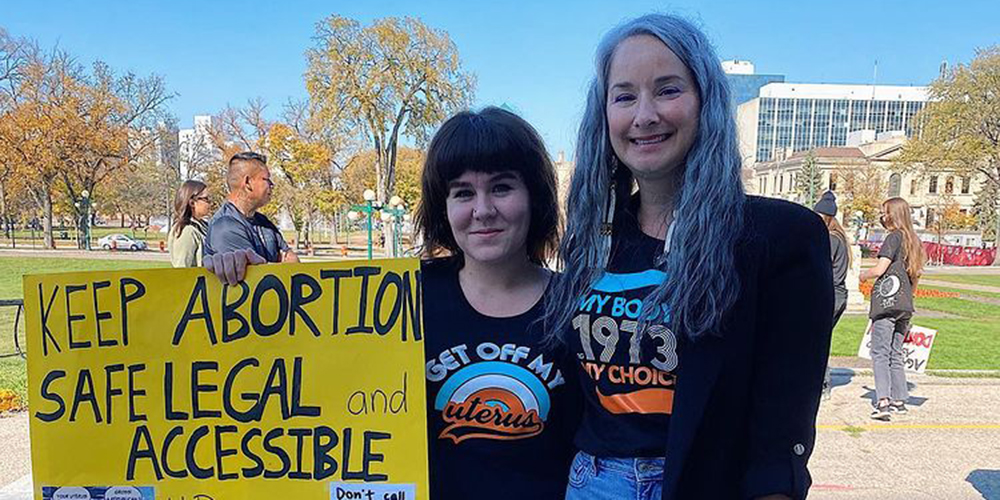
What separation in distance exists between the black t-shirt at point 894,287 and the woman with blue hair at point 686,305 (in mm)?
5543

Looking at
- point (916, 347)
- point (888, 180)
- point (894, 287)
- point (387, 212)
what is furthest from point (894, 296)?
point (888, 180)

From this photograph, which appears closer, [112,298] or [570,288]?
[570,288]

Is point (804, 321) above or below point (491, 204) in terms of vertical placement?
below

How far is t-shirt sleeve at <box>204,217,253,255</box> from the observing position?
4480 mm

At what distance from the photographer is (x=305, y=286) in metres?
1.91

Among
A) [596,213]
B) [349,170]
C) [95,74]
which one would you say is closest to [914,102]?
[349,170]

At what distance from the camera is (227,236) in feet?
14.8

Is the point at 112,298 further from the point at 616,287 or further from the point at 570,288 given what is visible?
the point at 616,287

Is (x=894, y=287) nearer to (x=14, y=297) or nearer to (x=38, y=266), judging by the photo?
(x=14, y=297)

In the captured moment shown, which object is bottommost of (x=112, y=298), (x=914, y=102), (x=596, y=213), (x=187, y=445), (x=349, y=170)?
(x=187, y=445)

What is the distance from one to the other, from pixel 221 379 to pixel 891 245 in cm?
629

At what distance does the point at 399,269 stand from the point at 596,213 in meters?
0.59

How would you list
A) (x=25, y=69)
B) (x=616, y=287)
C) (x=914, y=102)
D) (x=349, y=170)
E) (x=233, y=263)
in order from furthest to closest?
(x=914, y=102), (x=349, y=170), (x=25, y=69), (x=233, y=263), (x=616, y=287)

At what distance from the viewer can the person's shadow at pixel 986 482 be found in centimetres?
429
